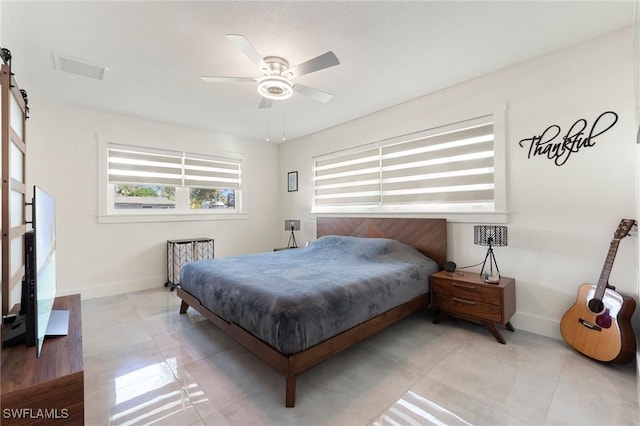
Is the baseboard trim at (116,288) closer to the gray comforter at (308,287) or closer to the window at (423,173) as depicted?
the gray comforter at (308,287)

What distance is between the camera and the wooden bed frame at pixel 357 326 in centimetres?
176

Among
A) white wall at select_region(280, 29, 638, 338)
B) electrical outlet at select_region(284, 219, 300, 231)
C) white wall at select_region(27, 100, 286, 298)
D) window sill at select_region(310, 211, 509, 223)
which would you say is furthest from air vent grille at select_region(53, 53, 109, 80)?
white wall at select_region(280, 29, 638, 338)

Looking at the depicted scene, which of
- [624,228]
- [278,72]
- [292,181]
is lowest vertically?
[624,228]

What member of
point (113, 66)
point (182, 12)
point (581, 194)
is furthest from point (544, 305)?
point (113, 66)

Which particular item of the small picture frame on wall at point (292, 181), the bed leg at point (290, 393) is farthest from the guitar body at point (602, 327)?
the small picture frame on wall at point (292, 181)

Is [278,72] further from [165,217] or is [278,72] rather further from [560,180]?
[165,217]

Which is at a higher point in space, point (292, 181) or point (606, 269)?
point (292, 181)

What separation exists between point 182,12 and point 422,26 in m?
1.80

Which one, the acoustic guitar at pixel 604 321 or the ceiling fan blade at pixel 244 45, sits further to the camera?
the acoustic guitar at pixel 604 321

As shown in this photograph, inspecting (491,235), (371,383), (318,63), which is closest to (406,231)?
(491,235)

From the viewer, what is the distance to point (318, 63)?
2092 mm

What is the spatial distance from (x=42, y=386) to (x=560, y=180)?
12.1 ft

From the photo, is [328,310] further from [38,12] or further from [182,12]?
[38,12]

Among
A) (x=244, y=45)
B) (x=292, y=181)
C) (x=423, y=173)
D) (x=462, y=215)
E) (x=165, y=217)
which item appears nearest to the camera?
(x=244, y=45)
